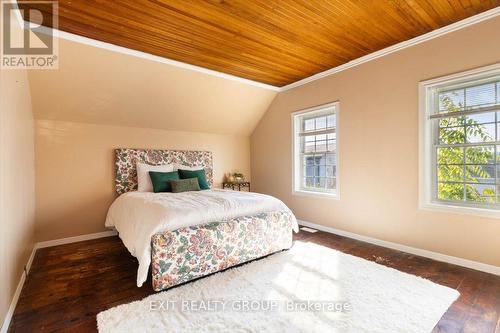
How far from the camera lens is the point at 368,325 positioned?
1.67m

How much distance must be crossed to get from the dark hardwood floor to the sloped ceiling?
195cm

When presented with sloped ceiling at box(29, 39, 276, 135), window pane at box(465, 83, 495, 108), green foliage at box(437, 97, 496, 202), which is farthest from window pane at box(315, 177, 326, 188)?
window pane at box(465, 83, 495, 108)

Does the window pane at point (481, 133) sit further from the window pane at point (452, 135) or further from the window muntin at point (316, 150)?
the window muntin at point (316, 150)

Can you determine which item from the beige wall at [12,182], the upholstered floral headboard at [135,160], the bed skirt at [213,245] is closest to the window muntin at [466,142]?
the bed skirt at [213,245]

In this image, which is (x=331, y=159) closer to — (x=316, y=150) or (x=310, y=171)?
(x=316, y=150)

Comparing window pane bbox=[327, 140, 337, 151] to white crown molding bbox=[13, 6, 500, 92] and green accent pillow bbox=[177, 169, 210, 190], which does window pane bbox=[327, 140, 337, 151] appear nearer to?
white crown molding bbox=[13, 6, 500, 92]

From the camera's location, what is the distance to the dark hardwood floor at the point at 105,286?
1.75 metres

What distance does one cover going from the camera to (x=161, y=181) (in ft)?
12.3

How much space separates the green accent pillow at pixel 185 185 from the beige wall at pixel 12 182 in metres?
1.65

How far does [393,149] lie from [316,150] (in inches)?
52.2

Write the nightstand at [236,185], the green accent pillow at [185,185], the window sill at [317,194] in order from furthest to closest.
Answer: the nightstand at [236,185] < the window sill at [317,194] < the green accent pillow at [185,185]

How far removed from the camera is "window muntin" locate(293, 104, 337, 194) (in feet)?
13.1
